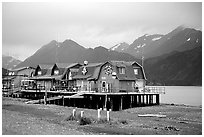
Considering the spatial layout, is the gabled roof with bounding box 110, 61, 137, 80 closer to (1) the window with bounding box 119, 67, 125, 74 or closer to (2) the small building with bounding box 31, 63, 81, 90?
(1) the window with bounding box 119, 67, 125, 74

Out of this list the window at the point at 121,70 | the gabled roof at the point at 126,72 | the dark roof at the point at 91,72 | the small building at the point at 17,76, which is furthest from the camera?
the small building at the point at 17,76

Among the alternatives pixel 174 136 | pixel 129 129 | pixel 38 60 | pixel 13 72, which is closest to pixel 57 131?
pixel 129 129

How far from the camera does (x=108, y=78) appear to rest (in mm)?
48406

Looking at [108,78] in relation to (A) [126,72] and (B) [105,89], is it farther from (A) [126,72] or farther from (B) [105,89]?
(A) [126,72]

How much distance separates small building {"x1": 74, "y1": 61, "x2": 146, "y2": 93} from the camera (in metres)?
47.9

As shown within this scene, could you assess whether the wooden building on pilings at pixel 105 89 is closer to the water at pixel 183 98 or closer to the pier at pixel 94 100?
the pier at pixel 94 100

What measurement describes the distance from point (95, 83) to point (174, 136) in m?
28.8

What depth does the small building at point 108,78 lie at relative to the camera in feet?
157

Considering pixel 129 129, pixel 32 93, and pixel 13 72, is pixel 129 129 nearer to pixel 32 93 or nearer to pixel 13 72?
pixel 32 93

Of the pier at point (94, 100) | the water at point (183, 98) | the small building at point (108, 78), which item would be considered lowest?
the water at point (183, 98)

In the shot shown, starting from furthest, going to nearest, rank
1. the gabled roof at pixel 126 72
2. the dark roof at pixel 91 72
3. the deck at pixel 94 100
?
the dark roof at pixel 91 72 → the gabled roof at pixel 126 72 → the deck at pixel 94 100

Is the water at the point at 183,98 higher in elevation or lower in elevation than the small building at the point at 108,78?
lower

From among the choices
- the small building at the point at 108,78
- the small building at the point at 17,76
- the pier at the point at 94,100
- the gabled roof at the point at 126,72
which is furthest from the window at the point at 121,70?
the small building at the point at 17,76

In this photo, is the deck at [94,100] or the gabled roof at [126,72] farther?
the gabled roof at [126,72]
